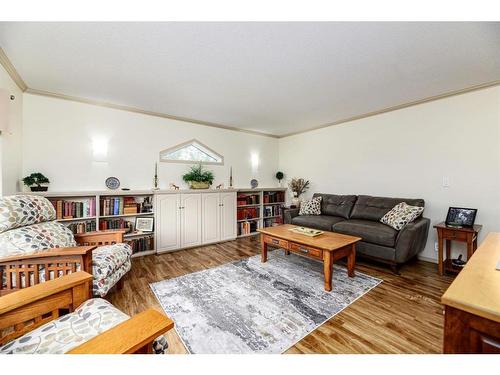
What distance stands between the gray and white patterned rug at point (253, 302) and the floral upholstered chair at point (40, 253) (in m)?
0.59

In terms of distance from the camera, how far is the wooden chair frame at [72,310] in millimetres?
784

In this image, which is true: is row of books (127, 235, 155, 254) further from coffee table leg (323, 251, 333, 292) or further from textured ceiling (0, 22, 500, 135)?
coffee table leg (323, 251, 333, 292)

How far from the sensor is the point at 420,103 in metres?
3.14

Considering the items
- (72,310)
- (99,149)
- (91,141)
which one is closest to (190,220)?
(99,149)

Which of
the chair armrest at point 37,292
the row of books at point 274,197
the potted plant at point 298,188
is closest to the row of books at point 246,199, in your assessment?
the row of books at point 274,197

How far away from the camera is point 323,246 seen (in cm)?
224

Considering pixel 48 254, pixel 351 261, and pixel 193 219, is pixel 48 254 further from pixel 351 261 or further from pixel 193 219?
pixel 351 261

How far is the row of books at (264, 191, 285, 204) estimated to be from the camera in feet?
16.0

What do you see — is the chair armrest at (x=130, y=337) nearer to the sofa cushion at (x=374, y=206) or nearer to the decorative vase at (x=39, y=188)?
the decorative vase at (x=39, y=188)

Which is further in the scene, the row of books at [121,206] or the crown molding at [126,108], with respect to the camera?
the row of books at [121,206]

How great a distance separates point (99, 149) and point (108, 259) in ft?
6.60

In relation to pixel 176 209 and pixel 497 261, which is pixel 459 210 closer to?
pixel 497 261

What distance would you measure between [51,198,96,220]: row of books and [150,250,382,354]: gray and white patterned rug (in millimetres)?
1518
